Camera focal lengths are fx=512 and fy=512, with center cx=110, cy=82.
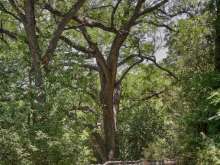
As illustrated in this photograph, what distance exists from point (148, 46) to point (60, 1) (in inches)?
253

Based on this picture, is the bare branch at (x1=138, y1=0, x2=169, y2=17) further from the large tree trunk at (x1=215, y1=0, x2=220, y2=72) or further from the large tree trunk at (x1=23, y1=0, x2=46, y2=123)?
the large tree trunk at (x1=215, y1=0, x2=220, y2=72)

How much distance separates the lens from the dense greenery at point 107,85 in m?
12.4

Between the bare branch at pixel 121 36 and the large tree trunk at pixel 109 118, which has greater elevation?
the bare branch at pixel 121 36

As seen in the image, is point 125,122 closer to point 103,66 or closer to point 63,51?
point 103,66

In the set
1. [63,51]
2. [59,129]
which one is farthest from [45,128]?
[63,51]

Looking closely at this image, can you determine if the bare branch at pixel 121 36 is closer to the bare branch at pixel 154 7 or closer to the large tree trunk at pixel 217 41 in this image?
the bare branch at pixel 154 7

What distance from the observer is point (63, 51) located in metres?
17.2

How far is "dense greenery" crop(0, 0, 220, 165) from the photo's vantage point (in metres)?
12.4

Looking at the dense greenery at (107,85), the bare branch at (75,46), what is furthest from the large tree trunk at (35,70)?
the bare branch at (75,46)

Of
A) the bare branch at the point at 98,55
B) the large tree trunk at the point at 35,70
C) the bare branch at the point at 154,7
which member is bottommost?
the large tree trunk at the point at 35,70

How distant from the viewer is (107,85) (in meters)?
24.5

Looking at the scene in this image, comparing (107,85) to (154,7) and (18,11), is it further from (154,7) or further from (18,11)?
(18,11)

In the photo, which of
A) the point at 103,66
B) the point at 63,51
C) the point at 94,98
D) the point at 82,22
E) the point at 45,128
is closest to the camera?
the point at 45,128

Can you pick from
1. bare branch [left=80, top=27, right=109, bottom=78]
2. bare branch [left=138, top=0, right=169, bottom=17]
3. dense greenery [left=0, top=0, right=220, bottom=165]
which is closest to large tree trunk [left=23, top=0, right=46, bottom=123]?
dense greenery [left=0, top=0, right=220, bottom=165]
